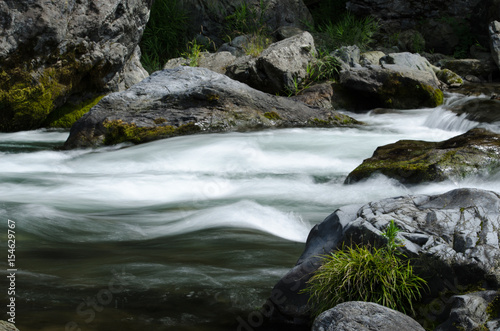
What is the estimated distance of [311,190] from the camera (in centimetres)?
598

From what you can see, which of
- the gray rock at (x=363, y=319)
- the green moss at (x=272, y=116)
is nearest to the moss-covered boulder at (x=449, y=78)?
the green moss at (x=272, y=116)

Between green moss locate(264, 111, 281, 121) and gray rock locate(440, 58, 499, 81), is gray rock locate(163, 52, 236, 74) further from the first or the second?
gray rock locate(440, 58, 499, 81)

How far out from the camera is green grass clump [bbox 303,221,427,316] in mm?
2602

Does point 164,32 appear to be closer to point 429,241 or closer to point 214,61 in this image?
point 214,61

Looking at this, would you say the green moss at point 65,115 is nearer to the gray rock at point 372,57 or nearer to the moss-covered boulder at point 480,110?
the gray rock at point 372,57

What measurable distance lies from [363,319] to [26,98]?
9.06 m

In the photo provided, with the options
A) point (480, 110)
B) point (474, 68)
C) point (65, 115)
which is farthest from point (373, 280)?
point (474, 68)

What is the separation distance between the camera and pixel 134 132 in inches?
336

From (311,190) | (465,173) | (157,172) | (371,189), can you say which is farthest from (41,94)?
(465,173)

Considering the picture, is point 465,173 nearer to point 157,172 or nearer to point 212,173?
point 212,173

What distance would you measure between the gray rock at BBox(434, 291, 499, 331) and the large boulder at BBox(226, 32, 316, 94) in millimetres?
9645

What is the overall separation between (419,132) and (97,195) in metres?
5.89

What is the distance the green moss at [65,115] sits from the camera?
1091 centimetres

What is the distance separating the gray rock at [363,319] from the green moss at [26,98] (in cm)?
879
